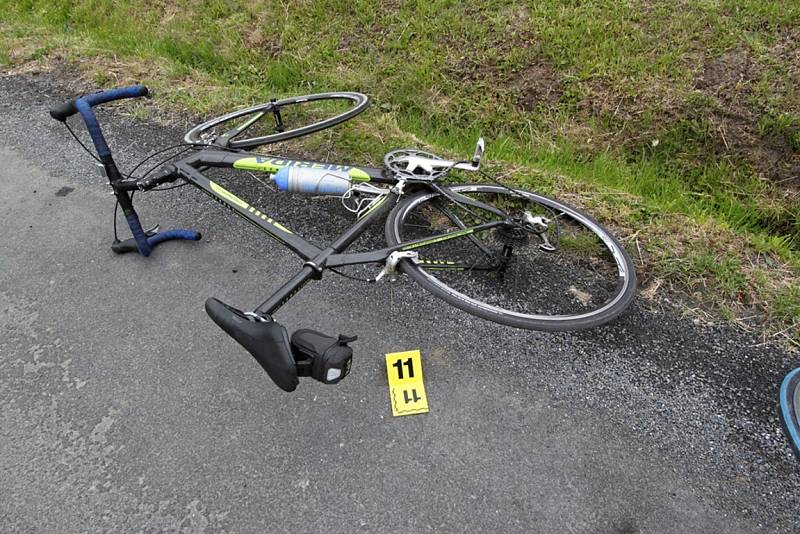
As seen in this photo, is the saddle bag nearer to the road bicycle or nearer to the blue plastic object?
the road bicycle

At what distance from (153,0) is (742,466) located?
8.00 metres

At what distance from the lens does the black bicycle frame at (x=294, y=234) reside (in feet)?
7.65

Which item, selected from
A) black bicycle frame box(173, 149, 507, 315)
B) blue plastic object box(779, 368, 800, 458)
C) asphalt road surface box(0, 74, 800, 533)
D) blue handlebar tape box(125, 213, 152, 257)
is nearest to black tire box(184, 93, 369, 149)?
black bicycle frame box(173, 149, 507, 315)

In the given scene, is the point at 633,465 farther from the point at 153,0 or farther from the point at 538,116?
the point at 153,0

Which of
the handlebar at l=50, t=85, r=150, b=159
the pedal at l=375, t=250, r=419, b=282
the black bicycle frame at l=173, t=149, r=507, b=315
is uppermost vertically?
the handlebar at l=50, t=85, r=150, b=159

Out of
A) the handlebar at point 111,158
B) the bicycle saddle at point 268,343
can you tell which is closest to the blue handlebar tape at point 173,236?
the handlebar at point 111,158

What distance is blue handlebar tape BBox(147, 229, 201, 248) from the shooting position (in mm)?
3367

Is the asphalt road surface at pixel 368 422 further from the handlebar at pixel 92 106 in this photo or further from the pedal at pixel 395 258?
the handlebar at pixel 92 106

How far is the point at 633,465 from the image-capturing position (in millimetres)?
2170

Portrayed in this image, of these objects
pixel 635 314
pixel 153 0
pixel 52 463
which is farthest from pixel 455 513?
pixel 153 0

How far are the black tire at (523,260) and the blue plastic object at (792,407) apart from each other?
0.79 metres

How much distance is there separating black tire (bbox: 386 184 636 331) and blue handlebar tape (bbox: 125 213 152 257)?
1.67m

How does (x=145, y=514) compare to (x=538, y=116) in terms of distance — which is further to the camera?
(x=538, y=116)

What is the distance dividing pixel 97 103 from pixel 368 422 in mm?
2435
